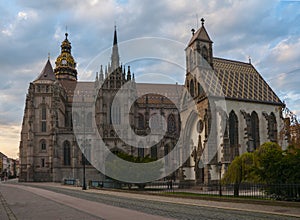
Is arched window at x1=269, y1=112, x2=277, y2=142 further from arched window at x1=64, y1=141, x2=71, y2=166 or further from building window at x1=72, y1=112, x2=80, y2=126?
building window at x1=72, y1=112, x2=80, y2=126

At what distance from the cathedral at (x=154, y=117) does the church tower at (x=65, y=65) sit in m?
0.28

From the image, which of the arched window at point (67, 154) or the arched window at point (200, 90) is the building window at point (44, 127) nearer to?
the arched window at point (67, 154)

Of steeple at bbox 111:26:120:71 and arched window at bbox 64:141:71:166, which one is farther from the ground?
steeple at bbox 111:26:120:71

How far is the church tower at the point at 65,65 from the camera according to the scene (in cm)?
10269

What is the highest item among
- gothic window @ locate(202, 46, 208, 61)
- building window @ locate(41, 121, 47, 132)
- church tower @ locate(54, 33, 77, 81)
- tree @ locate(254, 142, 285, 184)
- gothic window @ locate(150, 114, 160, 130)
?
church tower @ locate(54, 33, 77, 81)

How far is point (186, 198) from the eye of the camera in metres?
25.4

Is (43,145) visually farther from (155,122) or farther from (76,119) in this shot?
Result: (155,122)

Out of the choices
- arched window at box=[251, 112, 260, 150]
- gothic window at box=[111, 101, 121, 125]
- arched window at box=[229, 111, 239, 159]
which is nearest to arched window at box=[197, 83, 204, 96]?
arched window at box=[229, 111, 239, 159]

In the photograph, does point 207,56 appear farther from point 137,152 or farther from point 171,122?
point 171,122

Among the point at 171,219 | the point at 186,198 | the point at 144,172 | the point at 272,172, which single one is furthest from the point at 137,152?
the point at 171,219

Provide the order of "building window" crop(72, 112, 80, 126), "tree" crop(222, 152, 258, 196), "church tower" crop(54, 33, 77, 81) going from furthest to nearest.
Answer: "church tower" crop(54, 33, 77, 81), "building window" crop(72, 112, 80, 126), "tree" crop(222, 152, 258, 196)

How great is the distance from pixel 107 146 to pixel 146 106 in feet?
59.7

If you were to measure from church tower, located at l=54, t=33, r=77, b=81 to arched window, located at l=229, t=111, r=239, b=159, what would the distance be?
69591 mm

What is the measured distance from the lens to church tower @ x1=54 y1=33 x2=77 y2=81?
103m
